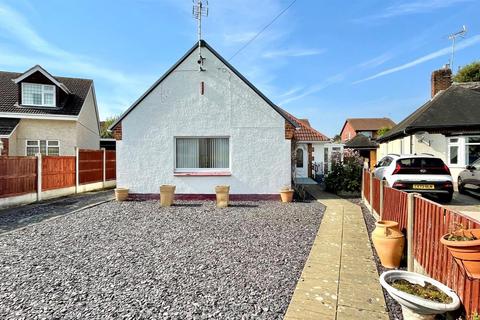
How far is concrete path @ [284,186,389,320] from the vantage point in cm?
349

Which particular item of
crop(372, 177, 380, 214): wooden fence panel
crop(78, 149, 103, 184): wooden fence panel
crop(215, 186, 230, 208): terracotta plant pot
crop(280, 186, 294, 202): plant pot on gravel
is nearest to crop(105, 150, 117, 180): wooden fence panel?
crop(78, 149, 103, 184): wooden fence panel

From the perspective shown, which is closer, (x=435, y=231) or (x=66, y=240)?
(x=435, y=231)

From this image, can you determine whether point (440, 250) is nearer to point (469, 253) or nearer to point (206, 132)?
point (469, 253)

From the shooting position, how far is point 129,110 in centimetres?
1210

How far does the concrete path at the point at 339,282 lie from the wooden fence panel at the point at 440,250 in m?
0.74

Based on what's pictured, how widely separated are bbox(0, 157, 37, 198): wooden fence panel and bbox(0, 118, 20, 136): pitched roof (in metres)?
7.03

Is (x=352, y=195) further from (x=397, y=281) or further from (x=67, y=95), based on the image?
(x=67, y=95)

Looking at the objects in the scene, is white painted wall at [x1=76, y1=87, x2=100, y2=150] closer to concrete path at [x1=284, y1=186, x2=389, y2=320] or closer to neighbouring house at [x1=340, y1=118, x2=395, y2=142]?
concrete path at [x1=284, y1=186, x2=389, y2=320]

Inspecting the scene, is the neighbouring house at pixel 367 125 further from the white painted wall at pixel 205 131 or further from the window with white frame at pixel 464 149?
the white painted wall at pixel 205 131

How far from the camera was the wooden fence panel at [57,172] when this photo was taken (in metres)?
12.8

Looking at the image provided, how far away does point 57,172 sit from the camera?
1354 cm

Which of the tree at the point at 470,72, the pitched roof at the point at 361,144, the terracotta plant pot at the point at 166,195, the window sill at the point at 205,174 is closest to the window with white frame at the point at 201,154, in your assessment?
the window sill at the point at 205,174

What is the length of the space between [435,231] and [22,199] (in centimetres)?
1324

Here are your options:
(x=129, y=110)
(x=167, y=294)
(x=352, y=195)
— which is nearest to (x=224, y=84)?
(x=129, y=110)
